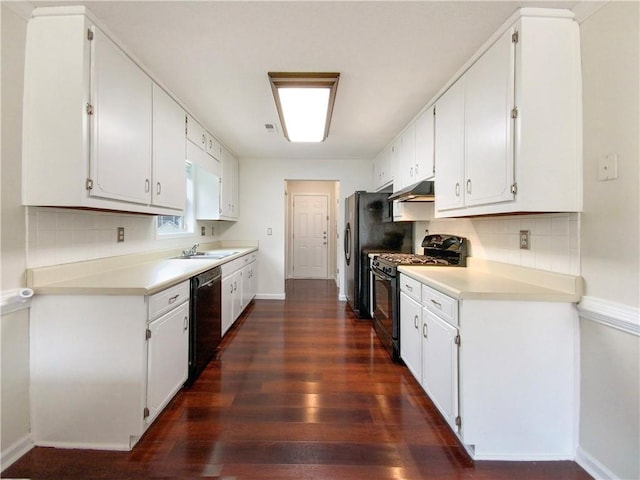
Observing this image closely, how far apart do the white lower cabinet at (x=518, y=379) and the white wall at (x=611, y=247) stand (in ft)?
0.24

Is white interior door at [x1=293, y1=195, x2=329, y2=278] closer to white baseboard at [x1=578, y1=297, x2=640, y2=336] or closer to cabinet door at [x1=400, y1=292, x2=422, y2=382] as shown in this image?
cabinet door at [x1=400, y1=292, x2=422, y2=382]

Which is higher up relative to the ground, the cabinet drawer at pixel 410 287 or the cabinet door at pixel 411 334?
the cabinet drawer at pixel 410 287

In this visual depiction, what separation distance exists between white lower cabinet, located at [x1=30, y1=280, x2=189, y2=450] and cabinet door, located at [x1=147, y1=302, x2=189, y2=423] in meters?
0.08

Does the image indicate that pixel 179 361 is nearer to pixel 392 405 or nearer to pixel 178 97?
pixel 392 405

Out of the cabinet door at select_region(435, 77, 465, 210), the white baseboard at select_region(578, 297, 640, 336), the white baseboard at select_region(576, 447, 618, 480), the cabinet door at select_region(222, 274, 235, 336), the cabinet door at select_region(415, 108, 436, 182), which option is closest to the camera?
the white baseboard at select_region(578, 297, 640, 336)

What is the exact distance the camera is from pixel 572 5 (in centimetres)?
145

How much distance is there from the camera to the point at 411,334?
223 cm

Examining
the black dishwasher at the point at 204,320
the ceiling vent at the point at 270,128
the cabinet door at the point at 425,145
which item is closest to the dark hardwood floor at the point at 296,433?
the black dishwasher at the point at 204,320

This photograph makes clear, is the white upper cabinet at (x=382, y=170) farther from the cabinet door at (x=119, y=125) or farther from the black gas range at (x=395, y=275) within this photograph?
the cabinet door at (x=119, y=125)

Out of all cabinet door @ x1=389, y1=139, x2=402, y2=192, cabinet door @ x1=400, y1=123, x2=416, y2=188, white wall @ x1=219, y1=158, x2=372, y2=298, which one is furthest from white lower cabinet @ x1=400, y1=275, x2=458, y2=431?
white wall @ x1=219, y1=158, x2=372, y2=298

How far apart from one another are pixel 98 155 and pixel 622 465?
289 cm

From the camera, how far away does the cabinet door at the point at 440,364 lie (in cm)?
159

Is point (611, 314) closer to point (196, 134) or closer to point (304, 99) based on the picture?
point (304, 99)

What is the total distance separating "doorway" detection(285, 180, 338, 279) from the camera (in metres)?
6.95
